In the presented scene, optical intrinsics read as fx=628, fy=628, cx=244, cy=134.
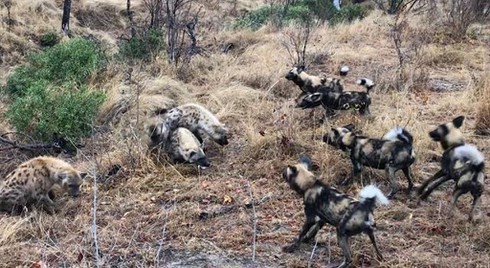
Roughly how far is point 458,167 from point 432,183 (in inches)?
19.5

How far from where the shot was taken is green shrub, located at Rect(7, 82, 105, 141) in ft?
27.7

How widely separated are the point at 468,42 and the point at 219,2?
1267cm

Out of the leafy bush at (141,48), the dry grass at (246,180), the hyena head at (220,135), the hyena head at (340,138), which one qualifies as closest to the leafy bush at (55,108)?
the dry grass at (246,180)

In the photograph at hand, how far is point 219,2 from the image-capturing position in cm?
2388

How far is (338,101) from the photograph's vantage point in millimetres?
8195

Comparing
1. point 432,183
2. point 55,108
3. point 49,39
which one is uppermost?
point 432,183

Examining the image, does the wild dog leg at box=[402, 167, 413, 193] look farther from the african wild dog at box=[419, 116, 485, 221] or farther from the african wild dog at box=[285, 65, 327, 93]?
the african wild dog at box=[285, 65, 327, 93]

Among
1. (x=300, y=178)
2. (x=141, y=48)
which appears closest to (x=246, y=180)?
(x=300, y=178)

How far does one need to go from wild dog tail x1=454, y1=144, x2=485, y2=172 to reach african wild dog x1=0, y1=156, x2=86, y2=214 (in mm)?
3807

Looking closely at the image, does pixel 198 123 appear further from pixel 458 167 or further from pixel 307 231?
pixel 458 167

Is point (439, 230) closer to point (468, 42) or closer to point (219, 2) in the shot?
point (468, 42)

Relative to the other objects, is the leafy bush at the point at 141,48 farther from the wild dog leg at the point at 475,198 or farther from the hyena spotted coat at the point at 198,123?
the wild dog leg at the point at 475,198

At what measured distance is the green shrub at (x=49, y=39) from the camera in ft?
52.1

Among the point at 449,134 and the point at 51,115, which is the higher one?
the point at 449,134
